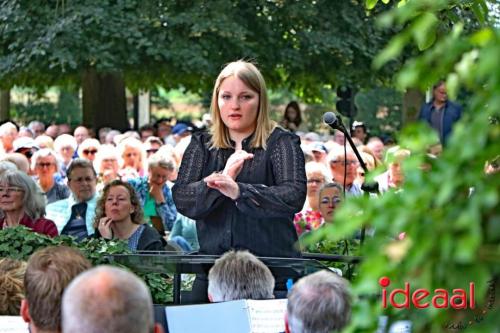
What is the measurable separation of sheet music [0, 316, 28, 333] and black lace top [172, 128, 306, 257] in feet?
4.06

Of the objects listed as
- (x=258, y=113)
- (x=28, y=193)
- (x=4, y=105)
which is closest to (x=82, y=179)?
(x=28, y=193)

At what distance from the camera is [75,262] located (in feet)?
14.6

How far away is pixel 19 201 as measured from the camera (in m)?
9.40

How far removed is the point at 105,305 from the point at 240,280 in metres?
2.39

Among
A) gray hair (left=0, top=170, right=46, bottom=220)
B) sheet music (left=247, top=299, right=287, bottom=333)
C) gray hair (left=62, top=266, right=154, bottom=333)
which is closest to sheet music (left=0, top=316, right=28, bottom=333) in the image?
sheet music (left=247, top=299, right=287, bottom=333)

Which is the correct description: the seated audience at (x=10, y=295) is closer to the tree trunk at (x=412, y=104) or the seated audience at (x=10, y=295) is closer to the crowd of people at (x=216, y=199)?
the crowd of people at (x=216, y=199)

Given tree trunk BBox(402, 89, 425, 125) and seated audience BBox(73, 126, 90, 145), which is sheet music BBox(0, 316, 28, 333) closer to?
seated audience BBox(73, 126, 90, 145)

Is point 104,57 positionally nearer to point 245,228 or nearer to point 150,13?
point 150,13

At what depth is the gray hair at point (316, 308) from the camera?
4.14 m

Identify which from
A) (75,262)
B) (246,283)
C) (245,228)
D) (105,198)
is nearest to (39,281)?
(75,262)

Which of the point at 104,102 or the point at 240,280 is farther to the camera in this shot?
the point at 104,102

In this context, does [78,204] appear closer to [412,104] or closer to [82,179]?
[82,179]

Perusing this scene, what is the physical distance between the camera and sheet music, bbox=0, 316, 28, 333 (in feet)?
16.6

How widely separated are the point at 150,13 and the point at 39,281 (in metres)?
13.7
